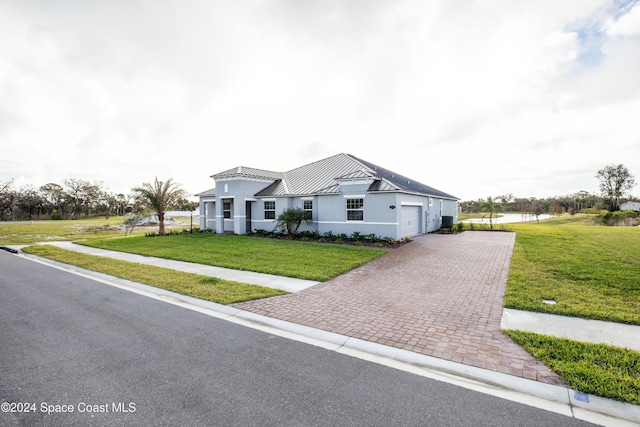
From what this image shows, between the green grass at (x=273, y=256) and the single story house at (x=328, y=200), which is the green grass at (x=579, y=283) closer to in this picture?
the green grass at (x=273, y=256)

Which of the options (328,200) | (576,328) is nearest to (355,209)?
(328,200)

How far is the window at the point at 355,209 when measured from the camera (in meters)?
18.4

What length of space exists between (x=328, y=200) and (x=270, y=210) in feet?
17.2

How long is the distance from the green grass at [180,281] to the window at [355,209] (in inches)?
431

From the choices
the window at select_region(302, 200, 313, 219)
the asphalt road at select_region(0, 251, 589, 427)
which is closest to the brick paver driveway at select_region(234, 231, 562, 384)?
the asphalt road at select_region(0, 251, 589, 427)

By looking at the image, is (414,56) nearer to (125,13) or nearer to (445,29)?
(445,29)

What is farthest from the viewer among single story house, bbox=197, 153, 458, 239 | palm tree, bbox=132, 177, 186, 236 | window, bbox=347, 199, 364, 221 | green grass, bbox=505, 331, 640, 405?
palm tree, bbox=132, 177, 186, 236

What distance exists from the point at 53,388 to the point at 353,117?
19.0m

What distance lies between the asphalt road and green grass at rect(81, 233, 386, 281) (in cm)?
471

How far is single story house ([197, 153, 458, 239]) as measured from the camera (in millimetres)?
17781

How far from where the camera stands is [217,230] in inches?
931

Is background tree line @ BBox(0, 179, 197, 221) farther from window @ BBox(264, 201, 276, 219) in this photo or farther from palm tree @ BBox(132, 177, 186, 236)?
window @ BBox(264, 201, 276, 219)

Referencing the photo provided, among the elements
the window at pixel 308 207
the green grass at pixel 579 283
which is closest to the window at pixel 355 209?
the window at pixel 308 207

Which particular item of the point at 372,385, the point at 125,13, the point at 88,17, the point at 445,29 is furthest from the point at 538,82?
the point at 88,17
